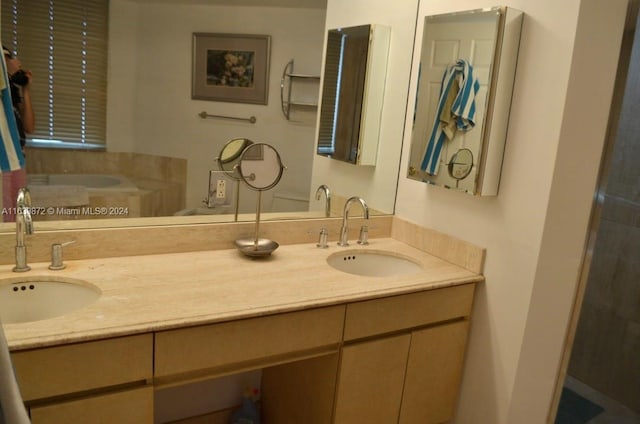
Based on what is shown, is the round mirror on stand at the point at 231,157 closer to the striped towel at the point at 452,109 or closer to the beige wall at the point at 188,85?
the beige wall at the point at 188,85

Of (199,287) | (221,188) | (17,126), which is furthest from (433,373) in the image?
(17,126)

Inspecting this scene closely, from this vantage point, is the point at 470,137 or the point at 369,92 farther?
the point at 369,92

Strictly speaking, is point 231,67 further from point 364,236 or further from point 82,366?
point 82,366

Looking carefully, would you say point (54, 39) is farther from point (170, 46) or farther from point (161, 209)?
point (161, 209)

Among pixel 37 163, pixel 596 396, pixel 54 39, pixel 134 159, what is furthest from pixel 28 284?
pixel 596 396

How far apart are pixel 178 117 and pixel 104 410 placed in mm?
1036

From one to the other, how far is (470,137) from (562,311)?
73cm

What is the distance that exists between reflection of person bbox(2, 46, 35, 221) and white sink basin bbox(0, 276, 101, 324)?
0.26m

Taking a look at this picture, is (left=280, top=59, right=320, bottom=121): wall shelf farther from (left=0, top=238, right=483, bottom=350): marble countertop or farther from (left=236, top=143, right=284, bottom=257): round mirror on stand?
(left=0, top=238, right=483, bottom=350): marble countertop

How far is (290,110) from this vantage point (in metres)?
2.01

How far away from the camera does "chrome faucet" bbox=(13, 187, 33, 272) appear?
145 cm

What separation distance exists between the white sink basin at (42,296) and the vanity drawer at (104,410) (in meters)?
0.31

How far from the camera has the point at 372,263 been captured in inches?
82.0

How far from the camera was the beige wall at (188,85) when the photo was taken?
1673 mm
